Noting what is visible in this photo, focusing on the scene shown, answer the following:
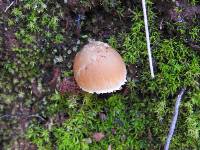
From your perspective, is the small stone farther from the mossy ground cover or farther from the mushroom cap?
the mushroom cap

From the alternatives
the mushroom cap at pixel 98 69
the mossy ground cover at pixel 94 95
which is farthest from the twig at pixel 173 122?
the mushroom cap at pixel 98 69

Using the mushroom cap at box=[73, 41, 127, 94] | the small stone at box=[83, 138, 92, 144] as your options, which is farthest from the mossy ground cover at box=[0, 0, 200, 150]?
the mushroom cap at box=[73, 41, 127, 94]

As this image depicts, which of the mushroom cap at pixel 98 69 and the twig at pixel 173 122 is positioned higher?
the mushroom cap at pixel 98 69

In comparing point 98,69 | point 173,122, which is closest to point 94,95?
point 98,69

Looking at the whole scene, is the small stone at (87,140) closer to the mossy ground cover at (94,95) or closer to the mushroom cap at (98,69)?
the mossy ground cover at (94,95)

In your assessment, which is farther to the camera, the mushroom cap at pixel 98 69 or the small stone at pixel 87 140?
the small stone at pixel 87 140

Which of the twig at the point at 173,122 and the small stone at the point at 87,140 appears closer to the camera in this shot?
the twig at the point at 173,122

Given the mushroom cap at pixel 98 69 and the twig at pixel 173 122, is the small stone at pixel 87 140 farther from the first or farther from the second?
the twig at pixel 173 122

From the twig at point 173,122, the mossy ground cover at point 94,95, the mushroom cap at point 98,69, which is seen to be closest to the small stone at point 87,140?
the mossy ground cover at point 94,95
